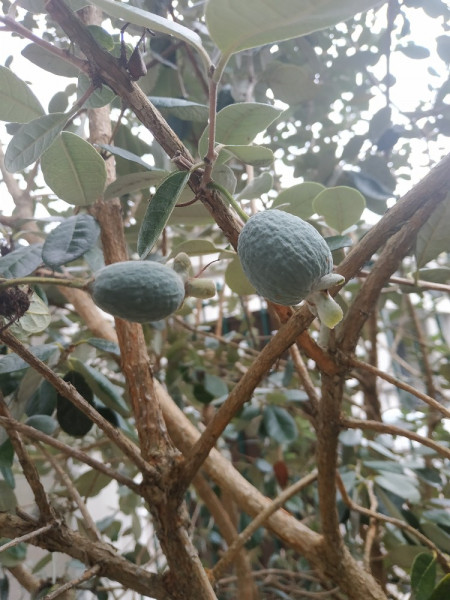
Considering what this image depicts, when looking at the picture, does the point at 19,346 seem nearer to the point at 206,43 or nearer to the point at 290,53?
the point at 206,43

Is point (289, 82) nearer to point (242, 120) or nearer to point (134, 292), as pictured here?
point (242, 120)

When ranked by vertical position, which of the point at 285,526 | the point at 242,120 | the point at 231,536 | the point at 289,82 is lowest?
the point at 231,536

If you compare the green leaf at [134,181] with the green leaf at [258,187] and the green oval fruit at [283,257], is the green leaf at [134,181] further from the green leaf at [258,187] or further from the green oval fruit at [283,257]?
the green oval fruit at [283,257]

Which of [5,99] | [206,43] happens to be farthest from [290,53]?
[5,99]

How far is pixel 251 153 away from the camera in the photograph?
0.44m

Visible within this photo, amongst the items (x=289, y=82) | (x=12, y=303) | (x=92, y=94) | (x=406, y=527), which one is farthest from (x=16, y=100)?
(x=406, y=527)

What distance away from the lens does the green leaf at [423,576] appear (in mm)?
474

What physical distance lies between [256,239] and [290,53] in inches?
33.5

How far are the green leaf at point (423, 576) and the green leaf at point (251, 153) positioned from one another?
0.41 m

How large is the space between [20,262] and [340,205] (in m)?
0.37

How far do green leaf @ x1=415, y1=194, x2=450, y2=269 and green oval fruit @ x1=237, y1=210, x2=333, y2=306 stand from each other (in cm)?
19

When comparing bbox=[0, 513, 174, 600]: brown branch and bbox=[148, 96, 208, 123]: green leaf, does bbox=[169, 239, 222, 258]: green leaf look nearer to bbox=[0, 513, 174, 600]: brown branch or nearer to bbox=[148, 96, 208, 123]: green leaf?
bbox=[148, 96, 208, 123]: green leaf

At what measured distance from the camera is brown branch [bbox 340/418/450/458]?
18.8 inches

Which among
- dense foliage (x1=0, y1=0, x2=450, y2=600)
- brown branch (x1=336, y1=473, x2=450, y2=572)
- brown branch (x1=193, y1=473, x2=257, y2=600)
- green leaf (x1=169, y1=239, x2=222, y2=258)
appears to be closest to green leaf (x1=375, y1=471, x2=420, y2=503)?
dense foliage (x1=0, y1=0, x2=450, y2=600)
